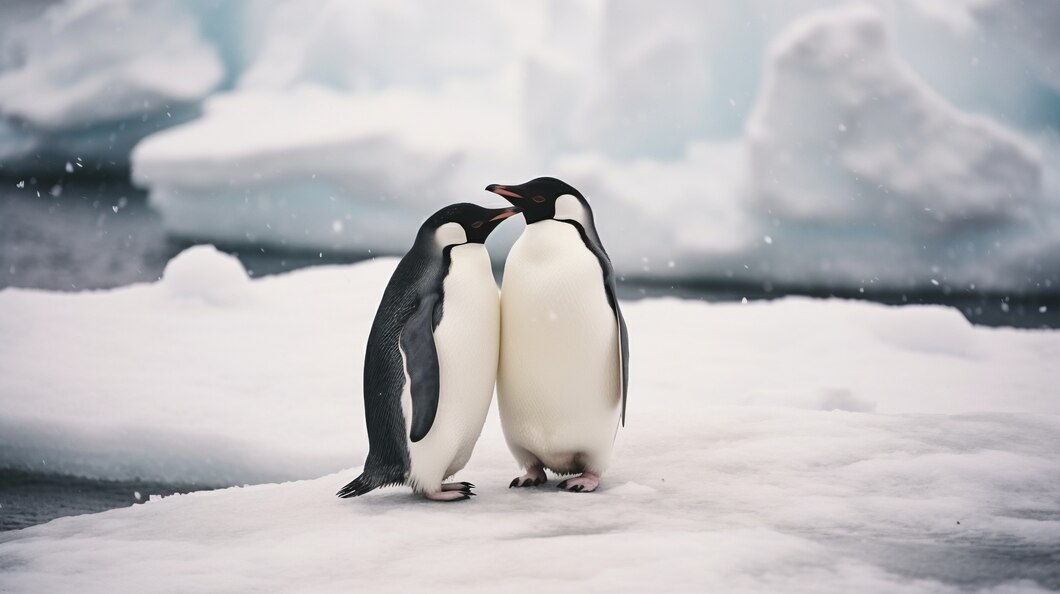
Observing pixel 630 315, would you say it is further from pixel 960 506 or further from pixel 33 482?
pixel 960 506

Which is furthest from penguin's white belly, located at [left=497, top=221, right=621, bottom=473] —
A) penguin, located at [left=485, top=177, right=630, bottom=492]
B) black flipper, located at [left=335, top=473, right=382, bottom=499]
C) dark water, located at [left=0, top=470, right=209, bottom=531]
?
dark water, located at [left=0, top=470, right=209, bottom=531]

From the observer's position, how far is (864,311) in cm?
803

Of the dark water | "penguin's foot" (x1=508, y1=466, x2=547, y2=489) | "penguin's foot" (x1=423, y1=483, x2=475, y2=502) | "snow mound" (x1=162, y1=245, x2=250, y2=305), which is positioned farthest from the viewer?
"snow mound" (x1=162, y1=245, x2=250, y2=305)

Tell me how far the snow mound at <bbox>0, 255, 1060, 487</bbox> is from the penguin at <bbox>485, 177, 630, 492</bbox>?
0.77 feet

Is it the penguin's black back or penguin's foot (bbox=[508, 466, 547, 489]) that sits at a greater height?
the penguin's black back

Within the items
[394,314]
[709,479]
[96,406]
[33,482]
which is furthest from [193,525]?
[96,406]

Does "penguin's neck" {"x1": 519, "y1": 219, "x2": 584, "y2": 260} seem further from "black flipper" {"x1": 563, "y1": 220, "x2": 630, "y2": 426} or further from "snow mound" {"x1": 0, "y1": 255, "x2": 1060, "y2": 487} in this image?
"snow mound" {"x1": 0, "y1": 255, "x2": 1060, "y2": 487}

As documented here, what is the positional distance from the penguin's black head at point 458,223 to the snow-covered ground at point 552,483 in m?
0.75

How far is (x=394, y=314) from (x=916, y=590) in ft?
4.83

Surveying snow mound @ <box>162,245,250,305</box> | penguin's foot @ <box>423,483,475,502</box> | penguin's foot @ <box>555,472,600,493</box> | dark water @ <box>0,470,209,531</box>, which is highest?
snow mound @ <box>162,245,250,305</box>

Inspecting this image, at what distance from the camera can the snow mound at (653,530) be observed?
188 centimetres

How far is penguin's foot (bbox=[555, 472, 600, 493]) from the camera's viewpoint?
102 inches

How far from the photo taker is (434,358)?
2381 mm

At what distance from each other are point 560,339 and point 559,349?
3 centimetres
